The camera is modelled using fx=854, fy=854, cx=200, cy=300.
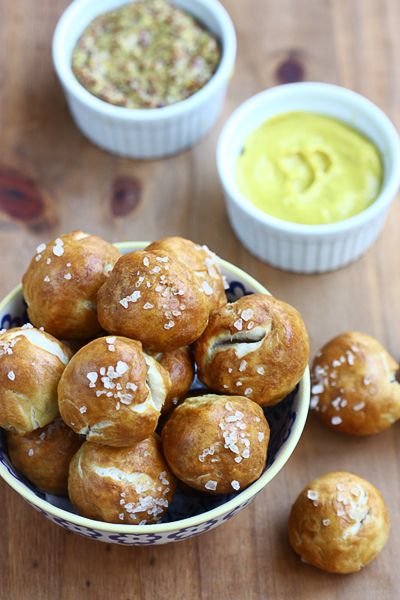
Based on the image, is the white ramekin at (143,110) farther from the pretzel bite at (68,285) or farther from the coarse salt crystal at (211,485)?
the coarse salt crystal at (211,485)

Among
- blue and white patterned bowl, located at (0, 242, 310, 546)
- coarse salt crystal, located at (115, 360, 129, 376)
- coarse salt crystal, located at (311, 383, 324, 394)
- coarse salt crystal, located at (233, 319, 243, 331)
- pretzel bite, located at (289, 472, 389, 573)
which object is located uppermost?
coarse salt crystal, located at (115, 360, 129, 376)

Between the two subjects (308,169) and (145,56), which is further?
(145,56)

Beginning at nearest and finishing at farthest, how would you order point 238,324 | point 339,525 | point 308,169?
point 238,324, point 339,525, point 308,169

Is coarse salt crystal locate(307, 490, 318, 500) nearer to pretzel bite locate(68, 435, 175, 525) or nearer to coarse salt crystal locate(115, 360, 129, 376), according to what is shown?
pretzel bite locate(68, 435, 175, 525)

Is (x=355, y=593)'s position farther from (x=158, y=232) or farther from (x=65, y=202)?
(x=65, y=202)

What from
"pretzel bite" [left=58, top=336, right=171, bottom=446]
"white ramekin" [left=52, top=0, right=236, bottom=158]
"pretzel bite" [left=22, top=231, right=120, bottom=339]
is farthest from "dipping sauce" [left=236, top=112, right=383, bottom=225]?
"pretzel bite" [left=58, top=336, right=171, bottom=446]

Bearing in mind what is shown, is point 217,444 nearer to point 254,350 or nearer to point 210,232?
point 254,350

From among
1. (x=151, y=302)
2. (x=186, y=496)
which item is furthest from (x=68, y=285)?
(x=186, y=496)
